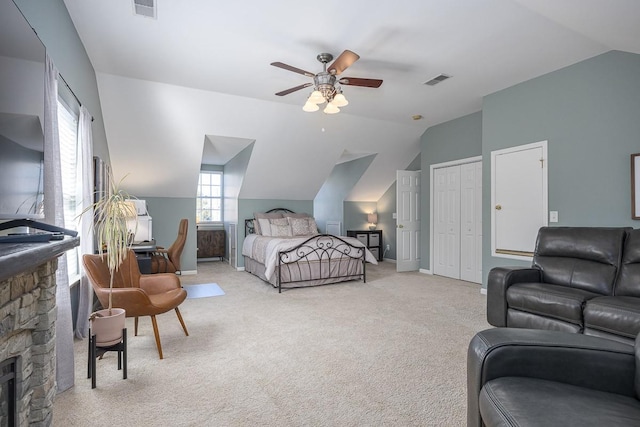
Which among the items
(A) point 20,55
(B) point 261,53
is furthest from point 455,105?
(A) point 20,55

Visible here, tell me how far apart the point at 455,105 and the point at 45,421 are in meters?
5.76

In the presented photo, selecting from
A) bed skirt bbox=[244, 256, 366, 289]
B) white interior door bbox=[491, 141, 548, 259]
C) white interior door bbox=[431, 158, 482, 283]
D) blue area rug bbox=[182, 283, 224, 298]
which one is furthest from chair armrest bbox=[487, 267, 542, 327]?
blue area rug bbox=[182, 283, 224, 298]

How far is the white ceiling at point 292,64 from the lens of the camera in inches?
114

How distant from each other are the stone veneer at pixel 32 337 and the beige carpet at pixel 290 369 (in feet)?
1.63

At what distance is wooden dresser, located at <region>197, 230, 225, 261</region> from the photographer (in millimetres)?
8117

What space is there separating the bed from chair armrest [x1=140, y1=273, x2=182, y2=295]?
1.92 m

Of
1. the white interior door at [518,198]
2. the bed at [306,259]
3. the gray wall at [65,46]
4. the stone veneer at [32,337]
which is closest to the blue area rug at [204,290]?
the bed at [306,259]

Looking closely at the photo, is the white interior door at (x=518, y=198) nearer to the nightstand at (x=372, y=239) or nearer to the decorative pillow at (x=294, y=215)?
the nightstand at (x=372, y=239)

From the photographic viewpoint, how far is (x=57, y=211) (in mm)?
2316

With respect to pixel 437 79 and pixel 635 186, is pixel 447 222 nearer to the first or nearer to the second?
pixel 437 79

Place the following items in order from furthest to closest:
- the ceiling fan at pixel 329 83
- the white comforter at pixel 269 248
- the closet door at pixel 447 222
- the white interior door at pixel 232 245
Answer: the white interior door at pixel 232 245 → the closet door at pixel 447 222 → the white comforter at pixel 269 248 → the ceiling fan at pixel 329 83

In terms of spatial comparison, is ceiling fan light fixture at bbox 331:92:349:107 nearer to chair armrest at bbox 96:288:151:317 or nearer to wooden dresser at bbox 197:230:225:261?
chair armrest at bbox 96:288:151:317

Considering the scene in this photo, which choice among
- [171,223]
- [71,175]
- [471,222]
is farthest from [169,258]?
[471,222]

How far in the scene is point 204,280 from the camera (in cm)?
602
